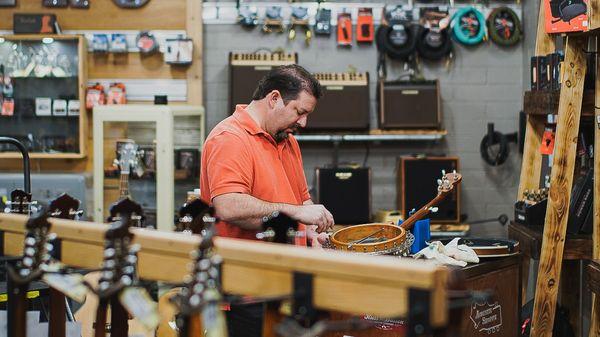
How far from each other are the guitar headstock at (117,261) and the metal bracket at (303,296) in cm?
42

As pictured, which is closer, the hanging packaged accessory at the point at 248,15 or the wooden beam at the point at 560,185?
the wooden beam at the point at 560,185

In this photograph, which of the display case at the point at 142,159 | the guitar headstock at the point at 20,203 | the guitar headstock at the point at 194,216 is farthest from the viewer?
the display case at the point at 142,159

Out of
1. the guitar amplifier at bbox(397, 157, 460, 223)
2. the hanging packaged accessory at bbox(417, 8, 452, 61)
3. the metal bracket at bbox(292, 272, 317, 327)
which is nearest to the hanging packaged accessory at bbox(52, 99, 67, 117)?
the guitar amplifier at bbox(397, 157, 460, 223)

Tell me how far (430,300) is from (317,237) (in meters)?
1.97

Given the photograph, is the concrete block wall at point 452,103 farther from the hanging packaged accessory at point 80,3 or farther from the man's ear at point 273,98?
the man's ear at point 273,98

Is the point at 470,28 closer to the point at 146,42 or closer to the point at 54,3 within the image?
the point at 146,42

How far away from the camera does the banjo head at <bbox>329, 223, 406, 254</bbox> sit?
11.6ft

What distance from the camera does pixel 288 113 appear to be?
12.2 feet

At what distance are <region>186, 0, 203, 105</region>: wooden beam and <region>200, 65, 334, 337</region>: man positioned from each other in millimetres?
2962

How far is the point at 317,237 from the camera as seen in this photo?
3775 millimetres

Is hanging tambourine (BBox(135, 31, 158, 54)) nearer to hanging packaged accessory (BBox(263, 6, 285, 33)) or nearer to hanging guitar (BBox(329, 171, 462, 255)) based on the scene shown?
hanging packaged accessory (BBox(263, 6, 285, 33))

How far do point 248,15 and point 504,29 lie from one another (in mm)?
1946

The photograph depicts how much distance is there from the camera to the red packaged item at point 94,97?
6676 mm

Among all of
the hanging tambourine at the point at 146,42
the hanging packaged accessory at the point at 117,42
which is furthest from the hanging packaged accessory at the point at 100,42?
the hanging tambourine at the point at 146,42
